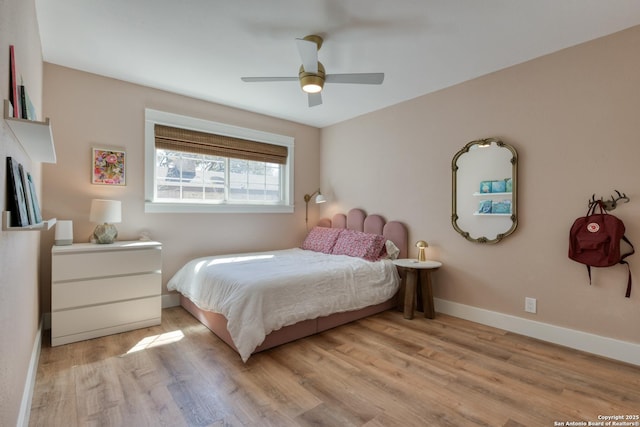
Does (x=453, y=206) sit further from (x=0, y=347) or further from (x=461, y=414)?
(x=0, y=347)

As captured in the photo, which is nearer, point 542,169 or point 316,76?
point 316,76

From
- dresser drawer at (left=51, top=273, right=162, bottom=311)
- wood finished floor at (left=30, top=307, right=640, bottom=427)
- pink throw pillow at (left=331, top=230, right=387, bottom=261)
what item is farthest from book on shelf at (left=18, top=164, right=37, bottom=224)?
pink throw pillow at (left=331, top=230, right=387, bottom=261)

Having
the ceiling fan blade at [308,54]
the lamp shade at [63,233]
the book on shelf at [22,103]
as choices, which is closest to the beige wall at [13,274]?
the book on shelf at [22,103]

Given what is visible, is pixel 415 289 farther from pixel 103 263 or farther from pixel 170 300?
pixel 103 263

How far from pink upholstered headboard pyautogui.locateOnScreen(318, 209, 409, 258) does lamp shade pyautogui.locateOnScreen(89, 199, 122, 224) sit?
2.76m

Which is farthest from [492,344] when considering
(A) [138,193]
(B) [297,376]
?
(A) [138,193]

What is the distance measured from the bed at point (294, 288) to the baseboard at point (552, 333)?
0.75 meters

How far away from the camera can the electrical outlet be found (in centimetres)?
278

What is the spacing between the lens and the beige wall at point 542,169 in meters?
2.36

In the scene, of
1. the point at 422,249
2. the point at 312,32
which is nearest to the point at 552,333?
the point at 422,249

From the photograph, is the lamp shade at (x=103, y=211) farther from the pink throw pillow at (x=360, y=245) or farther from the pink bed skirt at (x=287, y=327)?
the pink throw pillow at (x=360, y=245)

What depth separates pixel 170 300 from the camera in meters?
3.57

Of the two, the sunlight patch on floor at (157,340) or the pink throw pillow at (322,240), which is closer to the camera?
the sunlight patch on floor at (157,340)

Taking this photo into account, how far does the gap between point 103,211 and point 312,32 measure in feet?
8.15
